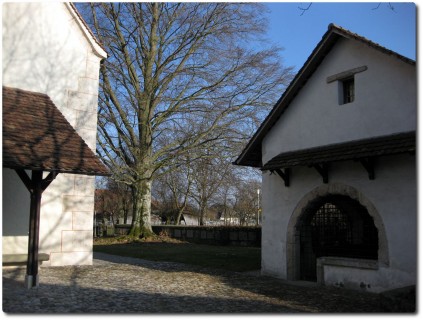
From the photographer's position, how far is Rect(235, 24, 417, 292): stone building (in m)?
9.16

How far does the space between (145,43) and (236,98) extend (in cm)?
565

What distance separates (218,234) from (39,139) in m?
15.7

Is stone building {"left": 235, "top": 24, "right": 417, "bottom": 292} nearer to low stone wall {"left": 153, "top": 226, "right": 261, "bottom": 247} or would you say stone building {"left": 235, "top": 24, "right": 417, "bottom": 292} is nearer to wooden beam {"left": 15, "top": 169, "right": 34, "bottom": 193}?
wooden beam {"left": 15, "top": 169, "right": 34, "bottom": 193}

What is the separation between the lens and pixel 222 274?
483 inches

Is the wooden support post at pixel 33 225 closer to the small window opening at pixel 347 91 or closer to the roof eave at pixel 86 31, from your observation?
the roof eave at pixel 86 31

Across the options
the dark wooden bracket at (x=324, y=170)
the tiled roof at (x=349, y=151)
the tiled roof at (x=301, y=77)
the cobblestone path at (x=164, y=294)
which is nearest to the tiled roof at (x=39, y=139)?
the cobblestone path at (x=164, y=294)

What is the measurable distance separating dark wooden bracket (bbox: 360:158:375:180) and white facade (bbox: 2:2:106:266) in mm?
7274

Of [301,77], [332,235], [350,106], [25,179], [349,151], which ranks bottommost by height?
[332,235]

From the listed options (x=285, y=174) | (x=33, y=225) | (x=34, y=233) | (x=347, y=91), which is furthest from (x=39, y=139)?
(x=347, y=91)

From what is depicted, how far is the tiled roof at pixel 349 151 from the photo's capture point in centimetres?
868

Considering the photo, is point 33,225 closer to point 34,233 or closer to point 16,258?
point 34,233

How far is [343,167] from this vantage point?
10.5 metres

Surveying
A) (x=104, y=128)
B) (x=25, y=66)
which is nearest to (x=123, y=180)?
(x=104, y=128)

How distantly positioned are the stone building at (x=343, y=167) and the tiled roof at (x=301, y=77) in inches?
1.1
